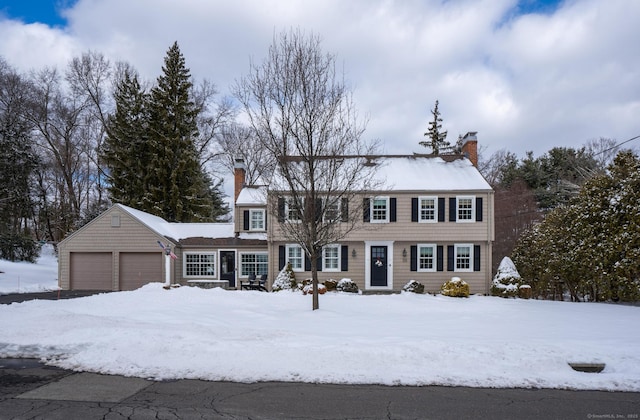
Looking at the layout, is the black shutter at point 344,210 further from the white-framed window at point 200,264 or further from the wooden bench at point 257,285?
the white-framed window at point 200,264

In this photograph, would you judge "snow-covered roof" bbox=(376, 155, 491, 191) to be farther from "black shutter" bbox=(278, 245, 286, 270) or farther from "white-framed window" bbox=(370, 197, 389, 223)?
"black shutter" bbox=(278, 245, 286, 270)

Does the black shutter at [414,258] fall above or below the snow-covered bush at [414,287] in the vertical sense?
above

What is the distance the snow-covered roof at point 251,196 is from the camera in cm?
2400

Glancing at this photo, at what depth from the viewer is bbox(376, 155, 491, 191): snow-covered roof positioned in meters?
21.9

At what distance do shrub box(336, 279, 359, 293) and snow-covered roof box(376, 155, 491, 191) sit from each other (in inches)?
195

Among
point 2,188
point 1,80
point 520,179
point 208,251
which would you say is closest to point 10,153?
point 2,188

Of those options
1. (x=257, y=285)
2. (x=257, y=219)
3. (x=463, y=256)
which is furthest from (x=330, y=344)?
(x=257, y=219)

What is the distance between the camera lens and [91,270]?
23.7 m

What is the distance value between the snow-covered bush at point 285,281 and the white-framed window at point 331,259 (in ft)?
5.97

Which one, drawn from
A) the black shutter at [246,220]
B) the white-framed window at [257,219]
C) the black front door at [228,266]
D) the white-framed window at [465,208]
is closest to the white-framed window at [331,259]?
the white-framed window at [257,219]

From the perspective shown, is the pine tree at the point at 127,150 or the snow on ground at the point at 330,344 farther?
the pine tree at the point at 127,150

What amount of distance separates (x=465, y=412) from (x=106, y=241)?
881 inches

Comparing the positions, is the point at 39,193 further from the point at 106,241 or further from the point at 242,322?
the point at 242,322

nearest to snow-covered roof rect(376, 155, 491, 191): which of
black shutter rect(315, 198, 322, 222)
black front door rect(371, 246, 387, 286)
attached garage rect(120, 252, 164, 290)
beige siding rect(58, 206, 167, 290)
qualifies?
black front door rect(371, 246, 387, 286)
